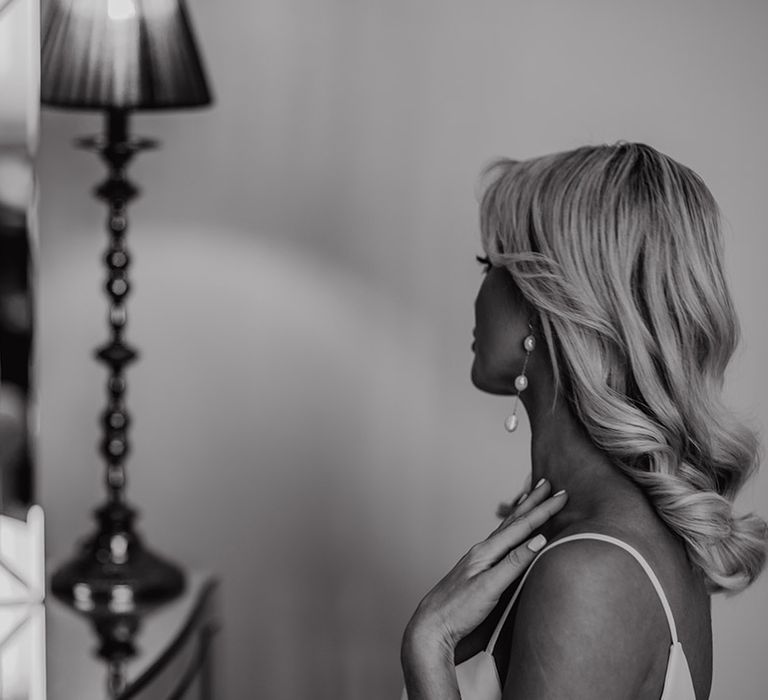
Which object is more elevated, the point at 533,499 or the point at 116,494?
the point at 533,499

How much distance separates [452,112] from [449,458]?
0.64 metres

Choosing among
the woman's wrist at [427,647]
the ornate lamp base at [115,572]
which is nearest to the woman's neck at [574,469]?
the woman's wrist at [427,647]

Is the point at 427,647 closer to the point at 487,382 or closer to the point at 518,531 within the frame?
the point at 518,531

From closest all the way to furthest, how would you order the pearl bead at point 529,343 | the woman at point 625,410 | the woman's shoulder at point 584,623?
the woman's shoulder at point 584,623 < the woman at point 625,410 < the pearl bead at point 529,343

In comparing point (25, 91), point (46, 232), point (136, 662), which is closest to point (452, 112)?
point (46, 232)

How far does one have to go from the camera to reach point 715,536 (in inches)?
44.3

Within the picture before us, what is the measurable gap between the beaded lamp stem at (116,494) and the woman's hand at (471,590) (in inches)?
26.7

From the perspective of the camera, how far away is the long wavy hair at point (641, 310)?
3.63ft

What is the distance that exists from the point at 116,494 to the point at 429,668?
794 millimetres

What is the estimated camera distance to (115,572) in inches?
67.7

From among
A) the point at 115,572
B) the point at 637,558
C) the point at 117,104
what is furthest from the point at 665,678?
the point at 117,104

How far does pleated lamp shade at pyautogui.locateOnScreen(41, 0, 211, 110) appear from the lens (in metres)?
1.61

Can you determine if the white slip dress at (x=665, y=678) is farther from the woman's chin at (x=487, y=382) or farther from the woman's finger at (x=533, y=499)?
the woman's chin at (x=487, y=382)

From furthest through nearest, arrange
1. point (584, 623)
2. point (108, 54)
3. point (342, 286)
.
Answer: point (342, 286) < point (108, 54) < point (584, 623)
